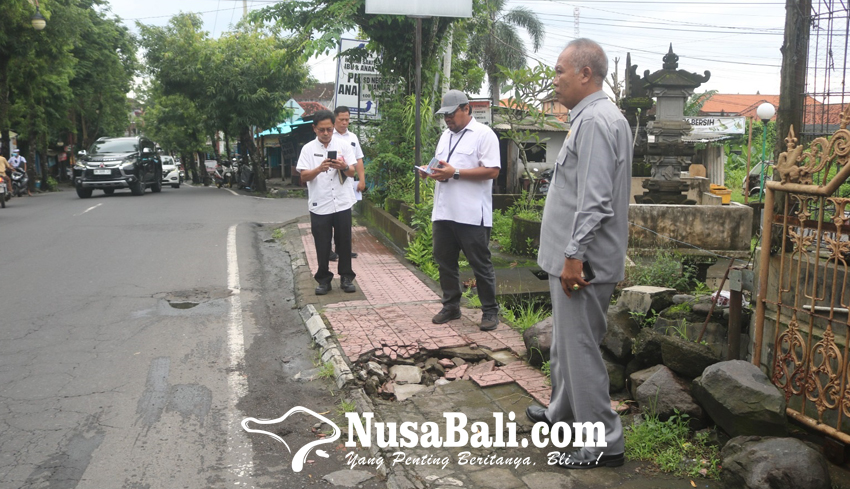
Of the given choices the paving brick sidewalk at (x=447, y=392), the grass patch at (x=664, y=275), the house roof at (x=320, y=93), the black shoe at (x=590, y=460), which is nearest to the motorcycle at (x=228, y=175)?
the house roof at (x=320, y=93)

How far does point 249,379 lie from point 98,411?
3.41 feet

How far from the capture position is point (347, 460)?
3807 mm

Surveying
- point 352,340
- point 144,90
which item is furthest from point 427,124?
point 144,90

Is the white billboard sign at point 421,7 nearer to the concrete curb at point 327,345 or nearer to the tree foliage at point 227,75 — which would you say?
the concrete curb at point 327,345

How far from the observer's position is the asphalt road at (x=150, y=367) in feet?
12.2

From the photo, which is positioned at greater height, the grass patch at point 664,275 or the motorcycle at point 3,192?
the motorcycle at point 3,192

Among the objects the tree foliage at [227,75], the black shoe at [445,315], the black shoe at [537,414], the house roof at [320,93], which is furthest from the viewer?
the house roof at [320,93]

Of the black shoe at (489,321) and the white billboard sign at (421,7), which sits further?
the white billboard sign at (421,7)

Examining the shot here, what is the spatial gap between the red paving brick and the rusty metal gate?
1.38 m

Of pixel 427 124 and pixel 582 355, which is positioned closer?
pixel 582 355

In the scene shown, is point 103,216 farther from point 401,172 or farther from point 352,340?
point 352,340

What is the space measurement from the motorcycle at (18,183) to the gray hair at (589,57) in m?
24.4

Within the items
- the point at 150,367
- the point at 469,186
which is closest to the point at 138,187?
the point at 150,367

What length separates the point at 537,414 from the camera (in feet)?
13.2
